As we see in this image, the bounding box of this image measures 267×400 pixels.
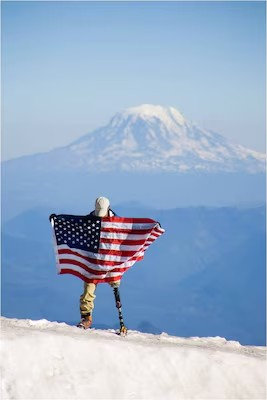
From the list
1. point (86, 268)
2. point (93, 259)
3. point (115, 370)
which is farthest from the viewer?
point (86, 268)

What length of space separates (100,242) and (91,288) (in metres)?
1.05

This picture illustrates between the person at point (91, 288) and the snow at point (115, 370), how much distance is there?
182 centimetres

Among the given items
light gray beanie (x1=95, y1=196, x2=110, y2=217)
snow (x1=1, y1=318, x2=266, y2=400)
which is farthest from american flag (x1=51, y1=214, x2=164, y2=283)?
snow (x1=1, y1=318, x2=266, y2=400)

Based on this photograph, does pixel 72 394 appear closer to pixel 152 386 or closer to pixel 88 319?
pixel 152 386

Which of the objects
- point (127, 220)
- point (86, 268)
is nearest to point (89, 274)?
point (86, 268)

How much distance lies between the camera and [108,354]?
7.93 metres

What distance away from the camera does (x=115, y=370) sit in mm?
7789

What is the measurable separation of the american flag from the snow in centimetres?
183

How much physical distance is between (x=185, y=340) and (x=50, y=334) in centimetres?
357

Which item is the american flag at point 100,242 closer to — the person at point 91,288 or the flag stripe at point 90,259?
the flag stripe at point 90,259

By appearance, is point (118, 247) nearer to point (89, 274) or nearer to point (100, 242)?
point (100, 242)

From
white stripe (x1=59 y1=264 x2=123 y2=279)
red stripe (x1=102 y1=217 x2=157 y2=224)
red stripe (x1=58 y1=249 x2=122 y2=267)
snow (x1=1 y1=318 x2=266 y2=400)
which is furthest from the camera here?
white stripe (x1=59 y1=264 x2=123 y2=279)

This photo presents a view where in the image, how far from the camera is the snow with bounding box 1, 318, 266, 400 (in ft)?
24.2

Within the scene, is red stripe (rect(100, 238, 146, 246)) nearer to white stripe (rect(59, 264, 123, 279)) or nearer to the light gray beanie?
the light gray beanie
